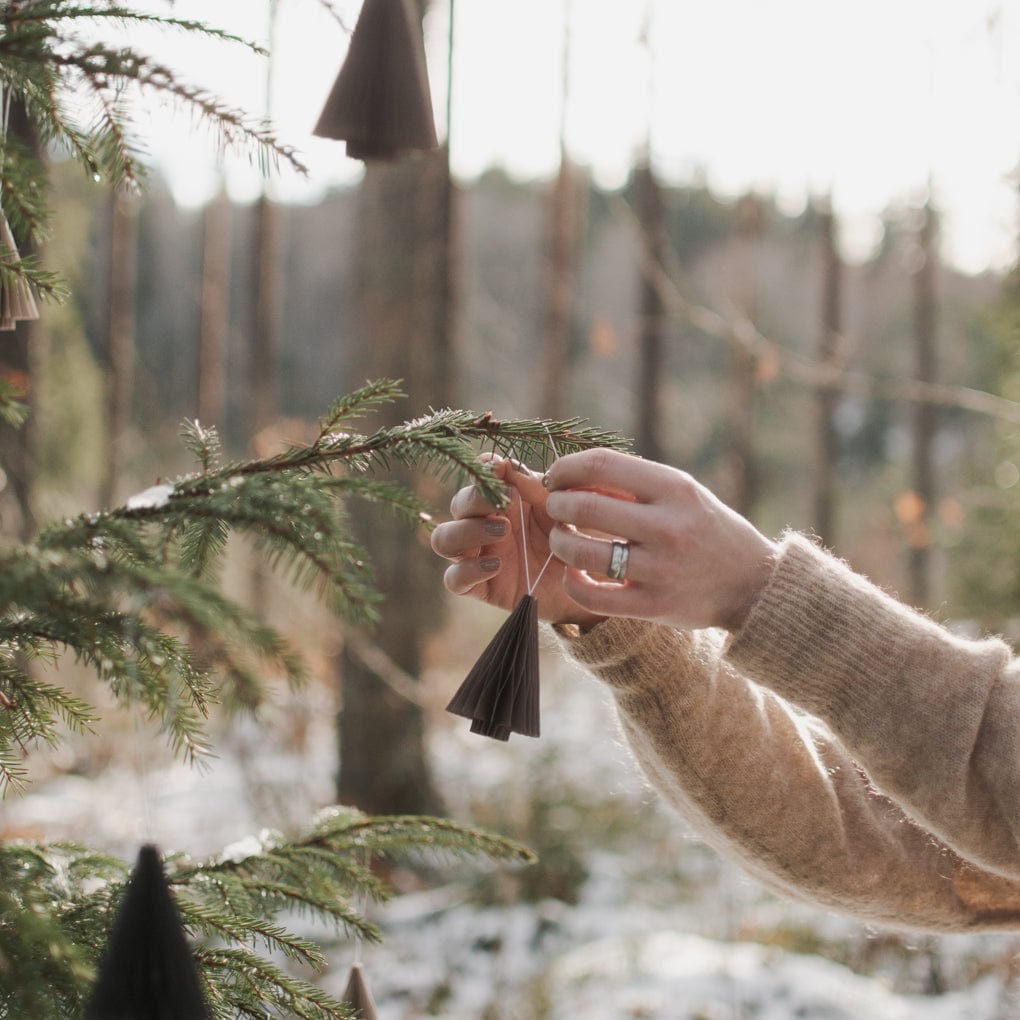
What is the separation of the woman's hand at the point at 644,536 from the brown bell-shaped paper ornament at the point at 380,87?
24.4 inches

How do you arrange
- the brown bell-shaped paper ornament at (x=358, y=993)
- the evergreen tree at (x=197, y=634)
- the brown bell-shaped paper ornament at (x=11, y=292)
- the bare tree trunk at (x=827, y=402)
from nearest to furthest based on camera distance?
the evergreen tree at (x=197, y=634), the brown bell-shaped paper ornament at (x=11, y=292), the brown bell-shaped paper ornament at (x=358, y=993), the bare tree trunk at (x=827, y=402)

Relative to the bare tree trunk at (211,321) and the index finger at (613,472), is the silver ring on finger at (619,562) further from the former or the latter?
the bare tree trunk at (211,321)

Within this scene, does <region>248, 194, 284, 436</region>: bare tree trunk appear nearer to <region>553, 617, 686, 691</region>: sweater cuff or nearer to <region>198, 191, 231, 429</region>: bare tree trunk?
<region>198, 191, 231, 429</region>: bare tree trunk

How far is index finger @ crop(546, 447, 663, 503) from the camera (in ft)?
3.45

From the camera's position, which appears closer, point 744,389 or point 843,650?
point 843,650

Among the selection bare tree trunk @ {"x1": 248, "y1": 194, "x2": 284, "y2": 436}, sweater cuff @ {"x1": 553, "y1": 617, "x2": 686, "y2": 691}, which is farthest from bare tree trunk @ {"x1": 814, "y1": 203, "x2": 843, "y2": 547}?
sweater cuff @ {"x1": 553, "y1": 617, "x2": 686, "y2": 691}

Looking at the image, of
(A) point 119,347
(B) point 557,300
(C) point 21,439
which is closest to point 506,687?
(C) point 21,439

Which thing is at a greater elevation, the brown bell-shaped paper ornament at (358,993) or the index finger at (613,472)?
the index finger at (613,472)

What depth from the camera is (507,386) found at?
2061cm

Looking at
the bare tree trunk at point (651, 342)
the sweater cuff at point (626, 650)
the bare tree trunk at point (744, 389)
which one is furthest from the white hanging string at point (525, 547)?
the bare tree trunk at point (744, 389)

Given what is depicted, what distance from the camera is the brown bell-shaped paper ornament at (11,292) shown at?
103 centimetres

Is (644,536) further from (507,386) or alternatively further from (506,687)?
(507,386)

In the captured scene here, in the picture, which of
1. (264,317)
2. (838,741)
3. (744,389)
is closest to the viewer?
(838,741)

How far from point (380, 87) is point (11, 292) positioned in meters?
0.60
